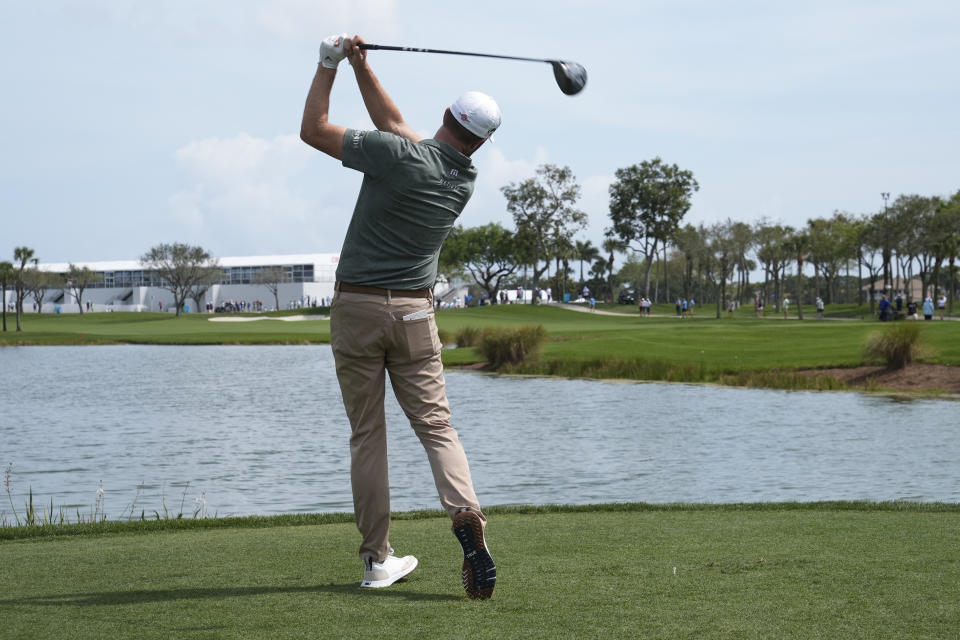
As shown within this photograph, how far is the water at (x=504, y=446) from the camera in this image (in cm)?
1268

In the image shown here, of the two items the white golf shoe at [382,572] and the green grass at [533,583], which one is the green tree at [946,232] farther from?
the white golf shoe at [382,572]

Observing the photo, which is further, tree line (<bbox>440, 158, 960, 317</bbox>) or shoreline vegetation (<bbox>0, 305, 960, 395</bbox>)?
tree line (<bbox>440, 158, 960, 317</bbox>)

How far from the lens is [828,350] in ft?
111

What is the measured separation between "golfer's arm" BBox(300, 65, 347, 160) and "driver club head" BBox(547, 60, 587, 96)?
1.51 metres

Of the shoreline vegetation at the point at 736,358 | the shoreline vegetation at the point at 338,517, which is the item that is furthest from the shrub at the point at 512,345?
the shoreline vegetation at the point at 338,517

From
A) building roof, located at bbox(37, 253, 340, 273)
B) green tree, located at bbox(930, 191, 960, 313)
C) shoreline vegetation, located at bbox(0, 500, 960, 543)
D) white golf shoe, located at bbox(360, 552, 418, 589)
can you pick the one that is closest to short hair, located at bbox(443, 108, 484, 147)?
white golf shoe, located at bbox(360, 552, 418, 589)

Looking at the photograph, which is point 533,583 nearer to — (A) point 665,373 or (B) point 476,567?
(B) point 476,567

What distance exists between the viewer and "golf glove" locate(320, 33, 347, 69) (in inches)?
197

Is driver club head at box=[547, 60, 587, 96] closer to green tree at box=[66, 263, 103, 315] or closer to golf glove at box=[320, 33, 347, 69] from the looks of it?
golf glove at box=[320, 33, 347, 69]

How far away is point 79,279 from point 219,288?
17.8 meters

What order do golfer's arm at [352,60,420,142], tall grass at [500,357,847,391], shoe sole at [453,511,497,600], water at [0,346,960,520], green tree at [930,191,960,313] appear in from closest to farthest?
shoe sole at [453,511,497,600] < golfer's arm at [352,60,420,142] < water at [0,346,960,520] < tall grass at [500,357,847,391] < green tree at [930,191,960,313]

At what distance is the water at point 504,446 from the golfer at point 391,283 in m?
6.22

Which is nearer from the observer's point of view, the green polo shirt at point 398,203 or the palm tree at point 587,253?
the green polo shirt at point 398,203

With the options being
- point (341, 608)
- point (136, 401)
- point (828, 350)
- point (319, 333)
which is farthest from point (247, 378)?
point (341, 608)
